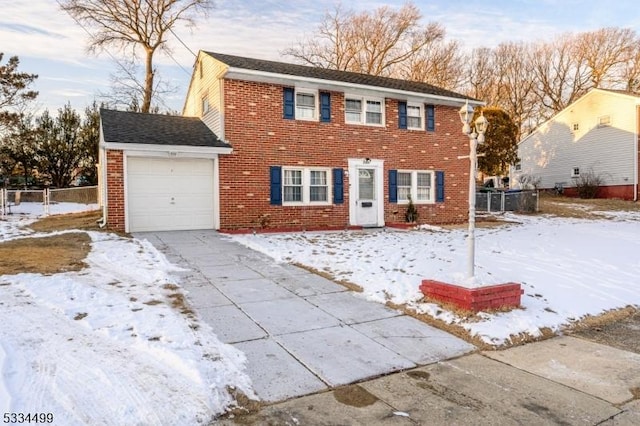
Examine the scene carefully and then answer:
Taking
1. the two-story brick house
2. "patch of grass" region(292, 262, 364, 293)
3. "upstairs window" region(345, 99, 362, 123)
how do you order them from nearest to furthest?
1. "patch of grass" region(292, 262, 364, 293)
2. the two-story brick house
3. "upstairs window" region(345, 99, 362, 123)

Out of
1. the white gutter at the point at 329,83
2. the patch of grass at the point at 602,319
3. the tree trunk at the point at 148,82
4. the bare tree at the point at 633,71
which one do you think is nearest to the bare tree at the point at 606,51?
the bare tree at the point at 633,71

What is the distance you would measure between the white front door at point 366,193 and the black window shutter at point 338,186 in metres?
0.39

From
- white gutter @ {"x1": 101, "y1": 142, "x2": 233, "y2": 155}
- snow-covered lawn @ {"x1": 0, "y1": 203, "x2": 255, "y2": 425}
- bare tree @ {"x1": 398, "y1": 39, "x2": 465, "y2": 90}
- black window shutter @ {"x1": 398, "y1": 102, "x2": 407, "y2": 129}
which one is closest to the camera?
snow-covered lawn @ {"x1": 0, "y1": 203, "x2": 255, "y2": 425}

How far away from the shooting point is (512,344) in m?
4.57

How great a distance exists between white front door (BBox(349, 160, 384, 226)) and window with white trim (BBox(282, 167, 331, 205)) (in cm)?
100

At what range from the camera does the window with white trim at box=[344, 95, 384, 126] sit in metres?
14.6

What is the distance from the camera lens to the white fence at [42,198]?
20391mm

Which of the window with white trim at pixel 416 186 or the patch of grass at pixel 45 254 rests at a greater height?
the window with white trim at pixel 416 186

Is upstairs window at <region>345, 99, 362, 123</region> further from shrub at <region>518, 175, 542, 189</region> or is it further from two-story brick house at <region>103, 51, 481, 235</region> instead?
shrub at <region>518, 175, 542, 189</region>

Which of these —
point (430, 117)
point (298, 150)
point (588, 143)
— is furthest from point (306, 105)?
point (588, 143)

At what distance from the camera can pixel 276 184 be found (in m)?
13.2

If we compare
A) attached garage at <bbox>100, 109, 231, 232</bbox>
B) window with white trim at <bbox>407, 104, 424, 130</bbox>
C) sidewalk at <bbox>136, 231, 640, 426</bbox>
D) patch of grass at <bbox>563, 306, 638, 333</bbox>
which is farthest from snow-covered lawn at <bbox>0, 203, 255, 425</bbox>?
window with white trim at <bbox>407, 104, 424, 130</bbox>

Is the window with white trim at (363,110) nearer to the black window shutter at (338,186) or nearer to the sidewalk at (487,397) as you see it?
the black window shutter at (338,186)

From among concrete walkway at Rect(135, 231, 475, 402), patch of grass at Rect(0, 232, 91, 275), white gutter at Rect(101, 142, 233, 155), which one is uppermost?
white gutter at Rect(101, 142, 233, 155)
